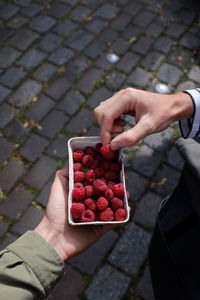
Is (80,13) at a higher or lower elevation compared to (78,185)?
lower

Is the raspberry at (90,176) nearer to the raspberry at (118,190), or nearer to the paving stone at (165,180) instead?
the raspberry at (118,190)

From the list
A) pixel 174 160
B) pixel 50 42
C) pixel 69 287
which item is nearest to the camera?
pixel 69 287

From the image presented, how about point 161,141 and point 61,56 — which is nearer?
point 161,141

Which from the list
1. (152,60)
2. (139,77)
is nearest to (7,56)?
(139,77)

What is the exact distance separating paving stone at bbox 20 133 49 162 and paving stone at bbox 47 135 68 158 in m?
0.08

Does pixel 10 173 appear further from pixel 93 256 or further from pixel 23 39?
pixel 23 39

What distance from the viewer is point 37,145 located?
341 centimetres

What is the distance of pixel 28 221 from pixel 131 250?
943 millimetres

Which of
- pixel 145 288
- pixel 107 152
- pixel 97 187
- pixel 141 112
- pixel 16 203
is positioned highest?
pixel 141 112

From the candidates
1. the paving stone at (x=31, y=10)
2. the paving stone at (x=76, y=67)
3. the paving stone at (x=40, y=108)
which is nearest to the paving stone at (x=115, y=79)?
the paving stone at (x=76, y=67)

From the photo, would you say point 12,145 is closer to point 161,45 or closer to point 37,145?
point 37,145

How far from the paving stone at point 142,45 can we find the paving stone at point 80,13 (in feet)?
2.80

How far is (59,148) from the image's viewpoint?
338cm

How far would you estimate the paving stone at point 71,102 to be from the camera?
3656 mm
